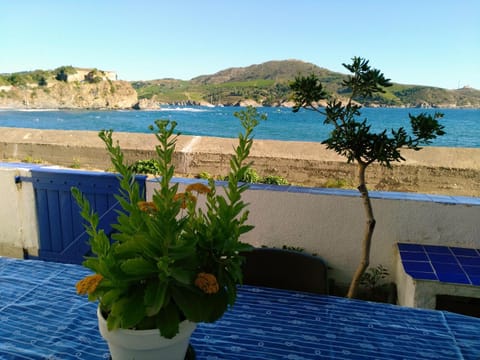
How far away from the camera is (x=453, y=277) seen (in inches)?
72.2

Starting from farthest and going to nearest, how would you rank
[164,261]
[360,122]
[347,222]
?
[347,222]
[360,122]
[164,261]

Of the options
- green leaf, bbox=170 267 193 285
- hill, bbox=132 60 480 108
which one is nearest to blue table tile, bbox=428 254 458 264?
green leaf, bbox=170 267 193 285

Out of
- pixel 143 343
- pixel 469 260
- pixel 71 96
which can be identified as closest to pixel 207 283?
pixel 143 343

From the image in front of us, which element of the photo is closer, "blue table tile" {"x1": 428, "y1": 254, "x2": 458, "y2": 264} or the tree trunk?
the tree trunk

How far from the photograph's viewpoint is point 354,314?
3.63ft

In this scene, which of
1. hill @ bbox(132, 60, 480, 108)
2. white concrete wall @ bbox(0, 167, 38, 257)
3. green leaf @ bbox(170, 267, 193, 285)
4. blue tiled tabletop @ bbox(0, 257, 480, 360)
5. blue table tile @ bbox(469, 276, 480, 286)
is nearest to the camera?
green leaf @ bbox(170, 267, 193, 285)

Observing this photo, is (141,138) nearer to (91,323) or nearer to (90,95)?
(91,323)

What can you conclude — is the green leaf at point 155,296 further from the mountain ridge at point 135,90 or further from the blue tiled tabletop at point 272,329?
the mountain ridge at point 135,90

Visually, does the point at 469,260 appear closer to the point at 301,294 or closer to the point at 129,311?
the point at 301,294

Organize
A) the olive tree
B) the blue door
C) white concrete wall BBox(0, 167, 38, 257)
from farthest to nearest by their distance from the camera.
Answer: white concrete wall BBox(0, 167, 38, 257) → the blue door → the olive tree

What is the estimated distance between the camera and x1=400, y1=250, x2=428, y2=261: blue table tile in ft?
6.85

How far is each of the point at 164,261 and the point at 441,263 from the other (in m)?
1.90

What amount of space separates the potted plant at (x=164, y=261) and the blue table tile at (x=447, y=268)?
1.63 m

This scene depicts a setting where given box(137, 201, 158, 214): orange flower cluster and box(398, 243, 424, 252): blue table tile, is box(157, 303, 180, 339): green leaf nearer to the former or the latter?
box(137, 201, 158, 214): orange flower cluster
